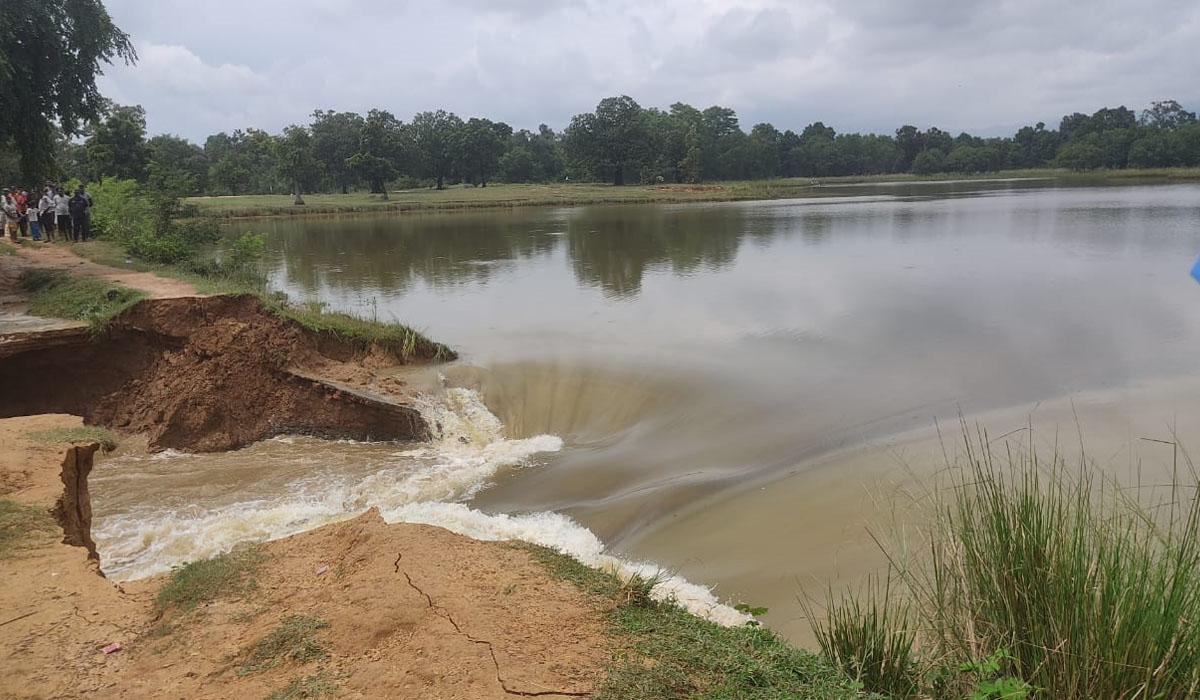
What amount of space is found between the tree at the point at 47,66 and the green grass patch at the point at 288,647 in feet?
48.0

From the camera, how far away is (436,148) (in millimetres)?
78062

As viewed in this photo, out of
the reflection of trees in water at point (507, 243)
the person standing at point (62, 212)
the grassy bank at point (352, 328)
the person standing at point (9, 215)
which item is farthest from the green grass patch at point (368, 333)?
the person standing at point (9, 215)

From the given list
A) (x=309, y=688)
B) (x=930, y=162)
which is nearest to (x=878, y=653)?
(x=309, y=688)

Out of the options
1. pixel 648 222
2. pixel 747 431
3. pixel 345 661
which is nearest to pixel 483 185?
pixel 648 222

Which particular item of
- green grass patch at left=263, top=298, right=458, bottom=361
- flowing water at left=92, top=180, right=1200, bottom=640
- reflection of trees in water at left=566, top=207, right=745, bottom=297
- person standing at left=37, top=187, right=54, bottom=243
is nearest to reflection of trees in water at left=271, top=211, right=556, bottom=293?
flowing water at left=92, top=180, right=1200, bottom=640

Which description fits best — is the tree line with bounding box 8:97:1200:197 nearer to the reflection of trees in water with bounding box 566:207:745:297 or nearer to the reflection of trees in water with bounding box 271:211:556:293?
the reflection of trees in water with bounding box 271:211:556:293

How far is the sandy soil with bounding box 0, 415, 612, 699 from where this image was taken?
392 cm

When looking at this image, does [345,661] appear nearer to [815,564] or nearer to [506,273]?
[815,564]

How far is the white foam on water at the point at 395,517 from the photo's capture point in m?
7.07

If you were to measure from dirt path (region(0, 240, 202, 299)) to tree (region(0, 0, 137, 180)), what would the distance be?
1875mm

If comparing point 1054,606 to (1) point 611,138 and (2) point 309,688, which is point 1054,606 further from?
(1) point 611,138

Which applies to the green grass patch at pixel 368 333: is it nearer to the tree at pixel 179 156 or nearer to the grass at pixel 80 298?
the grass at pixel 80 298

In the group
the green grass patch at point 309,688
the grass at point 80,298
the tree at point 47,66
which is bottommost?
the green grass patch at point 309,688

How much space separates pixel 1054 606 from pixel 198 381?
449 inches
